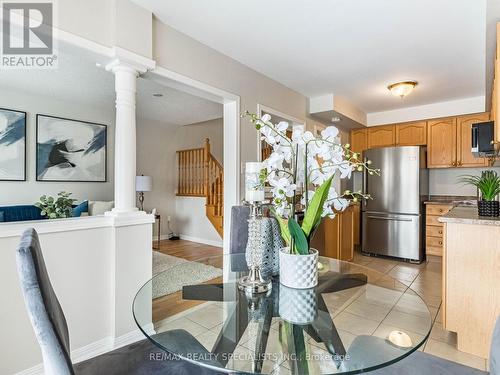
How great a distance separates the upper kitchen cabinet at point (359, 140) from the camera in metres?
→ 5.12

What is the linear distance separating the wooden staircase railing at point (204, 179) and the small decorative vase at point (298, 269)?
3.79m

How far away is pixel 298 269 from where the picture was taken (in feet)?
3.77

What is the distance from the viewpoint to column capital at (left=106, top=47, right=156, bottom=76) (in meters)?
1.89

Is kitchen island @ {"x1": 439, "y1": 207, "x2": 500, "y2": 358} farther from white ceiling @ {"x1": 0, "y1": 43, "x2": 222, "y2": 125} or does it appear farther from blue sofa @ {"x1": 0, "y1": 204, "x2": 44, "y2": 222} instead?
blue sofa @ {"x1": 0, "y1": 204, "x2": 44, "y2": 222}

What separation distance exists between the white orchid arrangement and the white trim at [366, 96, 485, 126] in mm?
4271

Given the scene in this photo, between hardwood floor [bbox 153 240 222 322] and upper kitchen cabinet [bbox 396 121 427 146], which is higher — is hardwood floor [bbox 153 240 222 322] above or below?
below

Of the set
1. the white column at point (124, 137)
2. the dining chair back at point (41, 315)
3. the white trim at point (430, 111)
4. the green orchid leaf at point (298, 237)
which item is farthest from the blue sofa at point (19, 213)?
the white trim at point (430, 111)

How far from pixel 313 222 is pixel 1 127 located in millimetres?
4605

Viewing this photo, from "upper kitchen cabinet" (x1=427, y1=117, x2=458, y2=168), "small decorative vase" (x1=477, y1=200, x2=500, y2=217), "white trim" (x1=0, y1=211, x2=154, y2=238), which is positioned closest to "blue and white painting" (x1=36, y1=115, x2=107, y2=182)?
"white trim" (x1=0, y1=211, x2=154, y2=238)

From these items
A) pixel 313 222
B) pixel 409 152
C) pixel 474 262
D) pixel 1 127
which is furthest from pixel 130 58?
pixel 409 152

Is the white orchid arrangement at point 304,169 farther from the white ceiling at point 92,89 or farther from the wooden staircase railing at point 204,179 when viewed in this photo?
the wooden staircase railing at point 204,179

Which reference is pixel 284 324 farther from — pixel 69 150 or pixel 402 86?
pixel 69 150

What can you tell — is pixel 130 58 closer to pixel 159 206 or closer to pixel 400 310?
pixel 400 310

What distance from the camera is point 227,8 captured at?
6.74 ft
